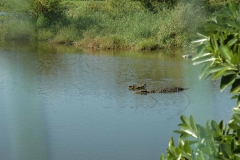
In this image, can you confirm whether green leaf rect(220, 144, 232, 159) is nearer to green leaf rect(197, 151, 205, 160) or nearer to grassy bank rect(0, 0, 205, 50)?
green leaf rect(197, 151, 205, 160)

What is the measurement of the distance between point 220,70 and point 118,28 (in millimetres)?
12525

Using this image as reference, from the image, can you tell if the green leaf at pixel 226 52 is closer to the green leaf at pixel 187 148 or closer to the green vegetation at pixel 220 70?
the green vegetation at pixel 220 70

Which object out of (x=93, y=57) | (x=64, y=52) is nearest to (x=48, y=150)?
(x=93, y=57)

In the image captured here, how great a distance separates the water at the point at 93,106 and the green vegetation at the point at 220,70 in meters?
2.79

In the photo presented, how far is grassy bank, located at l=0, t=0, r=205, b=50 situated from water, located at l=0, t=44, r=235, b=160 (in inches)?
71.4

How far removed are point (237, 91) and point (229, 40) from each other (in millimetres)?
131

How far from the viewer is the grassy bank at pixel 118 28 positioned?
40.3 feet

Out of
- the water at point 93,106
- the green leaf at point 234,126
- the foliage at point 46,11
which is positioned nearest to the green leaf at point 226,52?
the green leaf at point 234,126

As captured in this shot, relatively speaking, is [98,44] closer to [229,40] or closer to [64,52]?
[64,52]

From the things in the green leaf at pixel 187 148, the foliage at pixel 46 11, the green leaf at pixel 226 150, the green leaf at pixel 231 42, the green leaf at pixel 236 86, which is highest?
the green leaf at pixel 231 42

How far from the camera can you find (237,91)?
1.28m

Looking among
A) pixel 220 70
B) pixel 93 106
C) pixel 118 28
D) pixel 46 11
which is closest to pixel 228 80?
pixel 220 70

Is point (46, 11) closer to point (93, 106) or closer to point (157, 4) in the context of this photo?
point (157, 4)

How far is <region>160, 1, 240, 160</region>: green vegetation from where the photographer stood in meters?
1.22
